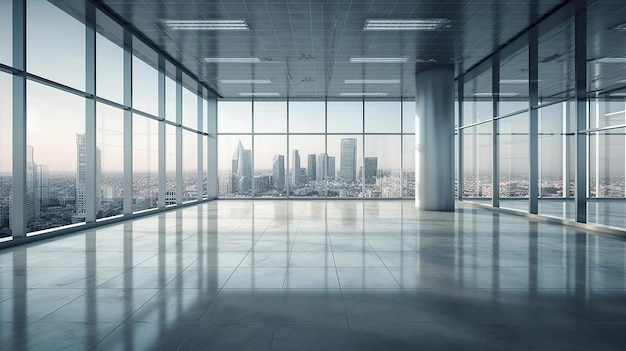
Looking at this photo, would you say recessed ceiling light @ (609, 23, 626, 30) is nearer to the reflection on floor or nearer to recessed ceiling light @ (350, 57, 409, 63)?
the reflection on floor

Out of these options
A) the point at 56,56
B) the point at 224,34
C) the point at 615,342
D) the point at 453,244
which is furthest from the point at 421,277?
the point at 56,56

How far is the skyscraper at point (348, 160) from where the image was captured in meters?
19.7

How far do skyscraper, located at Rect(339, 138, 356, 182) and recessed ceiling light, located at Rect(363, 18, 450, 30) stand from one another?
962 cm

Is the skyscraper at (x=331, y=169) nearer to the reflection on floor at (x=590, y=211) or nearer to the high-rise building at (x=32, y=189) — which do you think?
the reflection on floor at (x=590, y=211)

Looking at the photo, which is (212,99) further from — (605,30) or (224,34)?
(605,30)

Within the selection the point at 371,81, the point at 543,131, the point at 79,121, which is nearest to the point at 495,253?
the point at 79,121

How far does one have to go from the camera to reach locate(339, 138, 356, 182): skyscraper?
1973cm

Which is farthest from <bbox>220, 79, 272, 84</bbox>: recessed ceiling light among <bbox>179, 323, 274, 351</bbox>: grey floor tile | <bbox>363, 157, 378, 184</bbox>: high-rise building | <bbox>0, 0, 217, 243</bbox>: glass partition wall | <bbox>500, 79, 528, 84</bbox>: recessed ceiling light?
<bbox>179, 323, 274, 351</bbox>: grey floor tile

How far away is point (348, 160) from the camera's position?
65.0 feet

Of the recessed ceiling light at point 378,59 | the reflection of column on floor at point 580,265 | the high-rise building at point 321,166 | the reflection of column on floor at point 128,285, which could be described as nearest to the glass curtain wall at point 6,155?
the reflection of column on floor at point 128,285

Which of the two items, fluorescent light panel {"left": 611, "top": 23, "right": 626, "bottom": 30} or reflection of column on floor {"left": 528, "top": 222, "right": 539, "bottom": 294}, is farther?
fluorescent light panel {"left": 611, "top": 23, "right": 626, "bottom": 30}

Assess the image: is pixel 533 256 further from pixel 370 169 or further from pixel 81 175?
pixel 370 169

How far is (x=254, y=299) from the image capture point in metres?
4.27

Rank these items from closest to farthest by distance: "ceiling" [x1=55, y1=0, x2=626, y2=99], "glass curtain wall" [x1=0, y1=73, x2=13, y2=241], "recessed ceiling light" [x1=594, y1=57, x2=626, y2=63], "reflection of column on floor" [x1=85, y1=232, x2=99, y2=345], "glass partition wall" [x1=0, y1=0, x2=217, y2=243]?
"reflection of column on floor" [x1=85, y1=232, x2=99, y2=345] → "glass curtain wall" [x1=0, y1=73, x2=13, y2=241] → "glass partition wall" [x1=0, y1=0, x2=217, y2=243] → "ceiling" [x1=55, y1=0, x2=626, y2=99] → "recessed ceiling light" [x1=594, y1=57, x2=626, y2=63]
